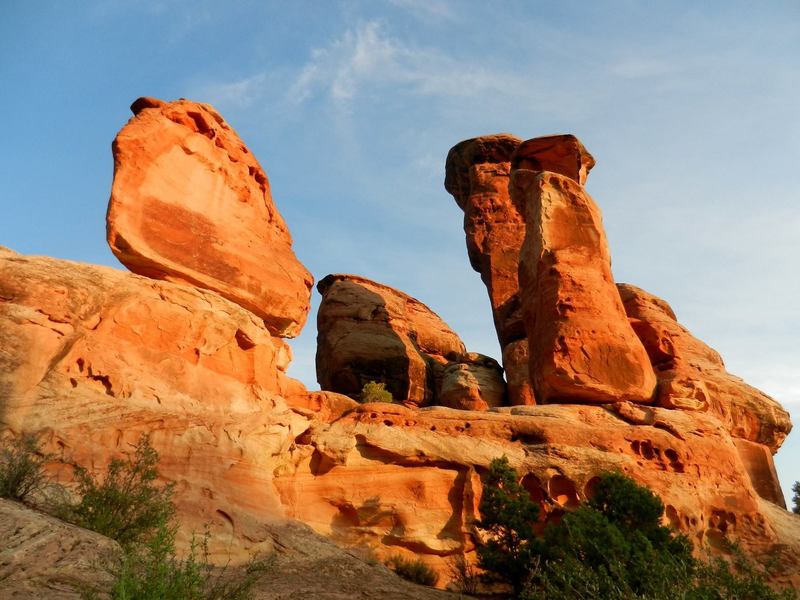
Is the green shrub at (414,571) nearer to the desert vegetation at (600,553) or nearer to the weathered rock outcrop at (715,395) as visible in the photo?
the desert vegetation at (600,553)

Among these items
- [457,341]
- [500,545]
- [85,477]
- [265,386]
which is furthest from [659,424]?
[457,341]

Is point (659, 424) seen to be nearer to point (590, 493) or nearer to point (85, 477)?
point (590, 493)

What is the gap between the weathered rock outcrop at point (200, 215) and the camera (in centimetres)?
1488

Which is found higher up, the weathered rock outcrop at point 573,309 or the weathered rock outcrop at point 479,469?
the weathered rock outcrop at point 573,309

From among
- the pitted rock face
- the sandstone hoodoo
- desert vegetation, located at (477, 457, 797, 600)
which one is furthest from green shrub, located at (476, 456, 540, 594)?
the pitted rock face

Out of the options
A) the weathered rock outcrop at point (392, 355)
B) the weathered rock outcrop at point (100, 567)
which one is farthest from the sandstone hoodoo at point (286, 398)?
the weathered rock outcrop at point (392, 355)

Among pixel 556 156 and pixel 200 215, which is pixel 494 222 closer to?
pixel 556 156

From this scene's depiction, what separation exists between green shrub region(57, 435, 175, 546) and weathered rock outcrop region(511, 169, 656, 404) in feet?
36.7

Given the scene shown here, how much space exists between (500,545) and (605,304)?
9.31 metres

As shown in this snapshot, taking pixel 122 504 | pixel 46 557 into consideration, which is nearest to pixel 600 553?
pixel 122 504

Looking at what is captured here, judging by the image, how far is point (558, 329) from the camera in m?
18.6

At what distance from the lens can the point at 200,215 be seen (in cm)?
1625

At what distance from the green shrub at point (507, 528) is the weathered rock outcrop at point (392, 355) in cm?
1164

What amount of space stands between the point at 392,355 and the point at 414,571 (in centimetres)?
1490
